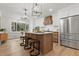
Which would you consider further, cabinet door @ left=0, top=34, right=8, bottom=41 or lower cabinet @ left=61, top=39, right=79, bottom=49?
lower cabinet @ left=61, top=39, right=79, bottom=49

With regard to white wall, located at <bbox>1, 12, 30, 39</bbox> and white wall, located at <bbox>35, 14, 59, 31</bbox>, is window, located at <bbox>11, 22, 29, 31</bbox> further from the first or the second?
white wall, located at <bbox>35, 14, 59, 31</bbox>

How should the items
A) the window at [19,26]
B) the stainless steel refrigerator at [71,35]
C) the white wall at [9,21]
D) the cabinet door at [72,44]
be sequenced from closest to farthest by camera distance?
the white wall at [9,21] → the window at [19,26] → the stainless steel refrigerator at [71,35] → the cabinet door at [72,44]

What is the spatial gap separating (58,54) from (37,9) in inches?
52.4

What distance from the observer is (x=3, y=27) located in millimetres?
2516

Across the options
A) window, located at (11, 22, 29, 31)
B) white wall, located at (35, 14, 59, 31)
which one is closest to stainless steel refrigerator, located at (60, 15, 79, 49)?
white wall, located at (35, 14, 59, 31)

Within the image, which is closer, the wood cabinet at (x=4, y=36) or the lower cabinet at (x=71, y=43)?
the wood cabinet at (x=4, y=36)

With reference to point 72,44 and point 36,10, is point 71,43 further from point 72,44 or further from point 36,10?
point 36,10

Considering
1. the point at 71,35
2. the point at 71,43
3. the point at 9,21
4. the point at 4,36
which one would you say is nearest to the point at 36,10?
the point at 9,21

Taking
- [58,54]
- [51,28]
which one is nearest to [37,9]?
[51,28]

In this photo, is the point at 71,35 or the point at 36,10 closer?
the point at 36,10

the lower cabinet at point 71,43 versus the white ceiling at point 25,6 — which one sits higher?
the white ceiling at point 25,6

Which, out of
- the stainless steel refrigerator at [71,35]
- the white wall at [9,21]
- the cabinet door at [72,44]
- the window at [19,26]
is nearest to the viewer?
the white wall at [9,21]

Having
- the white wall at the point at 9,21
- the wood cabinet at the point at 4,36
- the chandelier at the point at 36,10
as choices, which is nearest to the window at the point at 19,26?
the white wall at the point at 9,21

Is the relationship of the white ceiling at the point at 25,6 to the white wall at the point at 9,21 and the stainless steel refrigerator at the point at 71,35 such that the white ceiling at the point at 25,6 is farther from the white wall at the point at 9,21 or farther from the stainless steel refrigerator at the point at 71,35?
the stainless steel refrigerator at the point at 71,35
